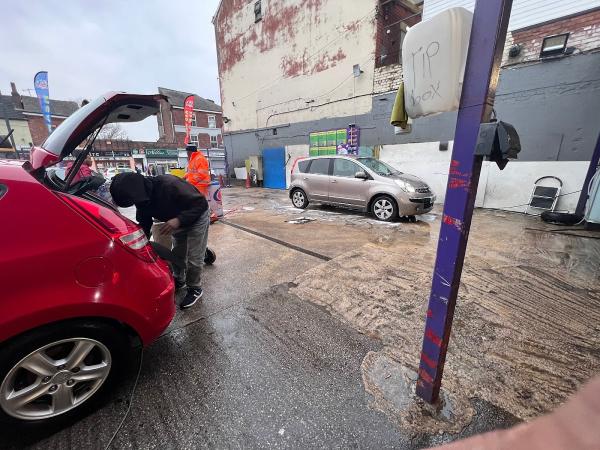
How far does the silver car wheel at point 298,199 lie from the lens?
816 centimetres

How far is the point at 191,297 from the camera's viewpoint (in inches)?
118

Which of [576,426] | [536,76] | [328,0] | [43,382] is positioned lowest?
[43,382]

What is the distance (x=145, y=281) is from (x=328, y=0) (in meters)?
13.2

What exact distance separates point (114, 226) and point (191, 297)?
149 cm

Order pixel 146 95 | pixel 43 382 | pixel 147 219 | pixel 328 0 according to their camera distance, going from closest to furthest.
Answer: pixel 43 382 < pixel 146 95 < pixel 147 219 < pixel 328 0

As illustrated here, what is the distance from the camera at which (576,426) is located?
48 centimetres

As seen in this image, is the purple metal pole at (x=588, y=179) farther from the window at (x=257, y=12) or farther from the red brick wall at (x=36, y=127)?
the red brick wall at (x=36, y=127)

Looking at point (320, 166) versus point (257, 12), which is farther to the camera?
point (257, 12)

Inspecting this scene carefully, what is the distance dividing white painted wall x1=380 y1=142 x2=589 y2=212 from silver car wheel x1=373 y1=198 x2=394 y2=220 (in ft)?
8.70

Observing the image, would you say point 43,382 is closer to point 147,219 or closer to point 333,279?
point 147,219

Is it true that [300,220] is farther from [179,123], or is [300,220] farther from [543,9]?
[179,123]

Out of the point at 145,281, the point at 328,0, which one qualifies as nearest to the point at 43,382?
the point at 145,281

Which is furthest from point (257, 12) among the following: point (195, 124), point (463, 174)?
point (195, 124)

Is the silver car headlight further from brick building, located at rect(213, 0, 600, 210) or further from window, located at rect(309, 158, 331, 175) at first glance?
brick building, located at rect(213, 0, 600, 210)
